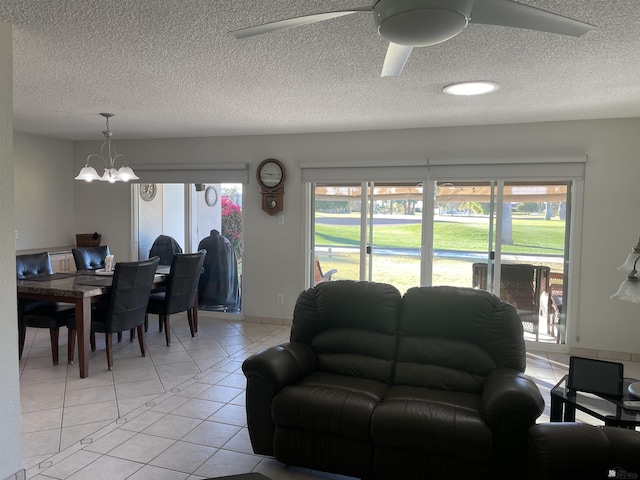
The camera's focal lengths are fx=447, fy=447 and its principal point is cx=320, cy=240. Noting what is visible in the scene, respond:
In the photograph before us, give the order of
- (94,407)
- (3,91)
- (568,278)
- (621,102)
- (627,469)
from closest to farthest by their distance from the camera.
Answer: (627,469) → (3,91) → (94,407) → (621,102) → (568,278)

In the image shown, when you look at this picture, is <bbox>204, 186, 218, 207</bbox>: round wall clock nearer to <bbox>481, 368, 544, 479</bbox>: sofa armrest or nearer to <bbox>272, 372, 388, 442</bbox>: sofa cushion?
<bbox>272, 372, 388, 442</bbox>: sofa cushion

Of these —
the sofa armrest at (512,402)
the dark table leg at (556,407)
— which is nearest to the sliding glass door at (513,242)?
the dark table leg at (556,407)

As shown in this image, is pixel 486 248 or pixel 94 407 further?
pixel 486 248

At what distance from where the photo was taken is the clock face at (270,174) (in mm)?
5418

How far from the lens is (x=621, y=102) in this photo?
144 inches

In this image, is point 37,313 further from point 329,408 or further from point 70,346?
point 329,408

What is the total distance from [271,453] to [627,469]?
166 centimetres

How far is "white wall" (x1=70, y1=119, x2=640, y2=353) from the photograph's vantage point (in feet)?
14.3

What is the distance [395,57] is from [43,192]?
580cm

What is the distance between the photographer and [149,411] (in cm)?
316

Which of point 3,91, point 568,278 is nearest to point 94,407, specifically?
point 3,91

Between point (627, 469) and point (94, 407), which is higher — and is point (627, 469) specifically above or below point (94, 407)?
above

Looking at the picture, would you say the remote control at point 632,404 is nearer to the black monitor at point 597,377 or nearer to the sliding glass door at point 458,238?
the black monitor at point 597,377

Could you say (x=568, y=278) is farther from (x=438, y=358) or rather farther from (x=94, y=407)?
(x=94, y=407)
